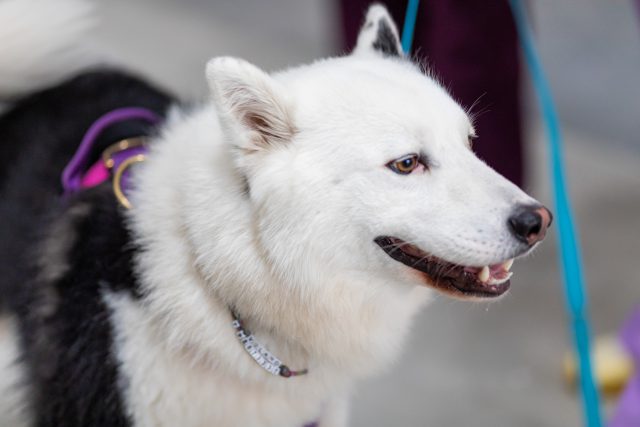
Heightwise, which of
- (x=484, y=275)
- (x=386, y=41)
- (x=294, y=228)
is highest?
(x=386, y=41)

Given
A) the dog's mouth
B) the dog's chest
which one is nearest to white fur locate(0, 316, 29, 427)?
the dog's chest

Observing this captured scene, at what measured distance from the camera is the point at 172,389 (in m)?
1.29

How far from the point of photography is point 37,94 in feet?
5.60

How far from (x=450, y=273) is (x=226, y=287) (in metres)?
0.36

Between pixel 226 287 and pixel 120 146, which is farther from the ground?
pixel 120 146

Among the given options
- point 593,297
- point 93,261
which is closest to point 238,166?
point 93,261

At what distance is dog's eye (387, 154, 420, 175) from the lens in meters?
1.20

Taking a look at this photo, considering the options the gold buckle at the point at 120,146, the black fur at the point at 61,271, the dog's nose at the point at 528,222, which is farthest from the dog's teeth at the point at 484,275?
the gold buckle at the point at 120,146

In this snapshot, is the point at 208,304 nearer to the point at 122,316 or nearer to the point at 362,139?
the point at 122,316

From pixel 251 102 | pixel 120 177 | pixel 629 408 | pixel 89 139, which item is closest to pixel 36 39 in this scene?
pixel 89 139

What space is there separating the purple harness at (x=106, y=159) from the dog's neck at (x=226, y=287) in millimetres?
129

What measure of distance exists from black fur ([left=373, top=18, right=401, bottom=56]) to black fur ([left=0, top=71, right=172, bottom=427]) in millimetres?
524

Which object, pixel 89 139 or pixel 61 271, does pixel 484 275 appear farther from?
pixel 89 139

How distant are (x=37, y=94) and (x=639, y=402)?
1519 mm
